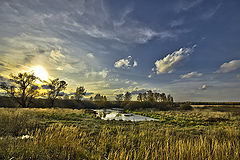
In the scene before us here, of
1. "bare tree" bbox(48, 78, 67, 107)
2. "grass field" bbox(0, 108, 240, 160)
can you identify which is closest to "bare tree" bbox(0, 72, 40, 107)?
"bare tree" bbox(48, 78, 67, 107)

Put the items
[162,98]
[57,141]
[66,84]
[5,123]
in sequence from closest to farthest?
[57,141] < [5,123] < [66,84] < [162,98]

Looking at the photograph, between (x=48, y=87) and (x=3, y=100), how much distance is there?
1589 centimetres

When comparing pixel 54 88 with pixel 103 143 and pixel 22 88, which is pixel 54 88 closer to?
pixel 22 88

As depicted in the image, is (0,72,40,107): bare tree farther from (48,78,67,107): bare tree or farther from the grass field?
the grass field

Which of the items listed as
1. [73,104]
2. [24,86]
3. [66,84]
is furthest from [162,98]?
[24,86]

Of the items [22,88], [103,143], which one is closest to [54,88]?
[22,88]

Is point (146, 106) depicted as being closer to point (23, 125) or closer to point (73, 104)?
point (73, 104)

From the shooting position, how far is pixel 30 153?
160 inches

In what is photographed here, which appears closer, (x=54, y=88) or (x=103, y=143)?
(x=103, y=143)

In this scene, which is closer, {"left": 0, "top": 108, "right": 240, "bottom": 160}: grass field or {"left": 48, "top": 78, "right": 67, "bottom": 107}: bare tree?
{"left": 0, "top": 108, "right": 240, "bottom": 160}: grass field

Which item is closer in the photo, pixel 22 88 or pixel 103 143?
pixel 103 143

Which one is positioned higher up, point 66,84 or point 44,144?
point 66,84

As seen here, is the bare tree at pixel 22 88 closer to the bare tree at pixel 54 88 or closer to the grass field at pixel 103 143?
the bare tree at pixel 54 88

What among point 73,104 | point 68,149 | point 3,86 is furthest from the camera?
point 73,104
